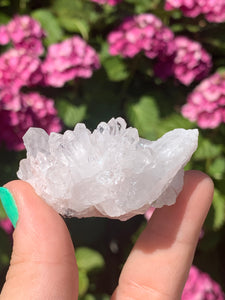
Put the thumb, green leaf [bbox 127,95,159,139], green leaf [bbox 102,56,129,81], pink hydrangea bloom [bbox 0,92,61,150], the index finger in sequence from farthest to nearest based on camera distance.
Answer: green leaf [bbox 102,56,129,81] → green leaf [bbox 127,95,159,139] → pink hydrangea bloom [bbox 0,92,61,150] → the index finger → the thumb

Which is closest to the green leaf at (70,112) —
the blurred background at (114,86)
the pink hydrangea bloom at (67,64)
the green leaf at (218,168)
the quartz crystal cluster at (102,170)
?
the blurred background at (114,86)

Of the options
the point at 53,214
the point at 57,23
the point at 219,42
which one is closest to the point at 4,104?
the point at 57,23

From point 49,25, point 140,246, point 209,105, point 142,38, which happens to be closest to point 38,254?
point 140,246

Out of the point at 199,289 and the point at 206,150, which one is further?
the point at 206,150

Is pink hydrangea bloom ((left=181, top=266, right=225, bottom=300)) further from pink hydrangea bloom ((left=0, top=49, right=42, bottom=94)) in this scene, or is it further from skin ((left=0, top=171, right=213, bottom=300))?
pink hydrangea bloom ((left=0, top=49, right=42, bottom=94))

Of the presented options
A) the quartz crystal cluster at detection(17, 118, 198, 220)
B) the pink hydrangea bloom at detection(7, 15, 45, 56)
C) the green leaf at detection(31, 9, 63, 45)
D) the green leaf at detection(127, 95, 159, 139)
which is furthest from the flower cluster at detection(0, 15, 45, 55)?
the quartz crystal cluster at detection(17, 118, 198, 220)

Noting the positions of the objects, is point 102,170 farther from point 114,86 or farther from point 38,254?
point 114,86
